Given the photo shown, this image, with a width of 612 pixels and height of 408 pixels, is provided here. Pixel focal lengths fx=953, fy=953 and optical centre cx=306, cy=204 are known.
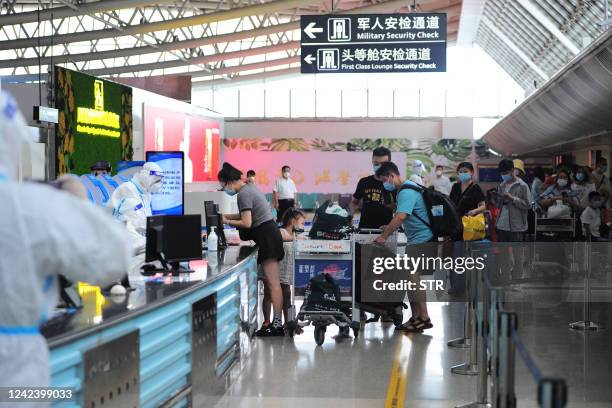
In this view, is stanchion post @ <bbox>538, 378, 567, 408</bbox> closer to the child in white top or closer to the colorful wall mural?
the child in white top

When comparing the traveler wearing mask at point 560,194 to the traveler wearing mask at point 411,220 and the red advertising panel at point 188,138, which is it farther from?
the red advertising panel at point 188,138

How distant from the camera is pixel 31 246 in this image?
2506 mm

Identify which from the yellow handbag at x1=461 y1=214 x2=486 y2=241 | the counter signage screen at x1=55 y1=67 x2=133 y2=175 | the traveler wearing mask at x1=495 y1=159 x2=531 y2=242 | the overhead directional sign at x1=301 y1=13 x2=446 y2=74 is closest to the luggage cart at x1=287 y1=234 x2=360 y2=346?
the yellow handbag at x1=461 y1=214 x2=486 y2=241

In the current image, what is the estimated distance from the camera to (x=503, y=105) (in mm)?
34156

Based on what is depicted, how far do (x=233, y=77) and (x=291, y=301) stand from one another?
26.5 m

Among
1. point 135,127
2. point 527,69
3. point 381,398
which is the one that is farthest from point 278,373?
point 527,69

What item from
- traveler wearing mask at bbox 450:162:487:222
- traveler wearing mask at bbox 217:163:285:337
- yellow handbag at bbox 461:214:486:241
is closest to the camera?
traveler wearing mask at bbox 217:163:285:337

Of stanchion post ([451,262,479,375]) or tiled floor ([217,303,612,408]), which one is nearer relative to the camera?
tiled floor ([217,303,612,408])

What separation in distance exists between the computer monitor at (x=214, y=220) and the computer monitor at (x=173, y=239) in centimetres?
192

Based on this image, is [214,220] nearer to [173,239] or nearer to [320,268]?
[320,268]

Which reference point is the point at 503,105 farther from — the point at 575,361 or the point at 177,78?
the point at 575,361

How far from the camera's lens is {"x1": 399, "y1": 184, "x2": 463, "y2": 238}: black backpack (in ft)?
29.2

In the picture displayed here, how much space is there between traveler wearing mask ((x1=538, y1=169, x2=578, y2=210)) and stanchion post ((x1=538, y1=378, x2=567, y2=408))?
417 inches

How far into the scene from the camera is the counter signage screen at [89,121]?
12.5m
